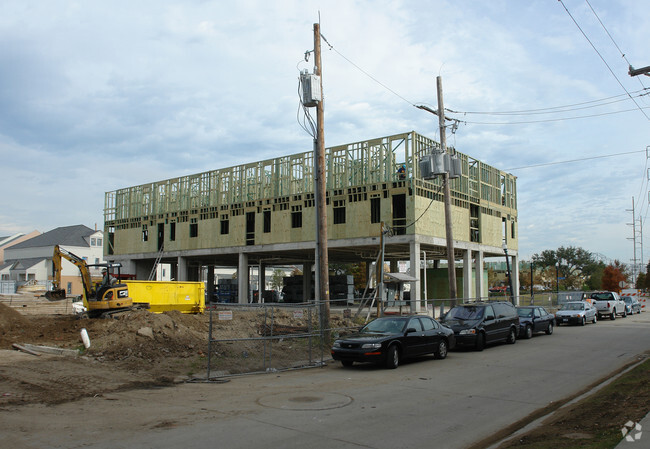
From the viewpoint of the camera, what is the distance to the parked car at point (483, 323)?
60.6ft

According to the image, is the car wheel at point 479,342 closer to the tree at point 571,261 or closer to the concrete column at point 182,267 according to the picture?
the concrete column at point 182,267

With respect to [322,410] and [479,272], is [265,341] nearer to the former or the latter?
[322,410]

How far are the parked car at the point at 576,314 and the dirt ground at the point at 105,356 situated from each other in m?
19.6

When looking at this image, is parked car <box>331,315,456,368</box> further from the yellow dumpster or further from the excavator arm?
the excavator arm

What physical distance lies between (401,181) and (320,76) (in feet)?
66.1

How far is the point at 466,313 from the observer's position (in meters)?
19.8

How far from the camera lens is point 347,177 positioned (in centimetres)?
3944

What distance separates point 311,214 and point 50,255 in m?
58.1

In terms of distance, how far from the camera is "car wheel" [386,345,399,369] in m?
14.3

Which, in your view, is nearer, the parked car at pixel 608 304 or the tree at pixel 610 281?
the parked car at pixel 608 304

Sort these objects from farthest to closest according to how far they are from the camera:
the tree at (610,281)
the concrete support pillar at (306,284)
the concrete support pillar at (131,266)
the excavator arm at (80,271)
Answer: the tree at (610,281), the concrete support pillar at (131,266), the concrete support pillar at (306,284), the excavator arm at (80,271)

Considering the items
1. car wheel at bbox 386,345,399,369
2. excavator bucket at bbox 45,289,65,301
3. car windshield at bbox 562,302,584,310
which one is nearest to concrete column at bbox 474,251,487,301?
car windshield at bbox 562,302,584,310

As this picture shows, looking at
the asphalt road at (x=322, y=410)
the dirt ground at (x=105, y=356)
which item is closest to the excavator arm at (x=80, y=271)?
the dirt ground at (x=105, y=356)

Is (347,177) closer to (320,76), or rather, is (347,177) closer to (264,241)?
(264,241)
